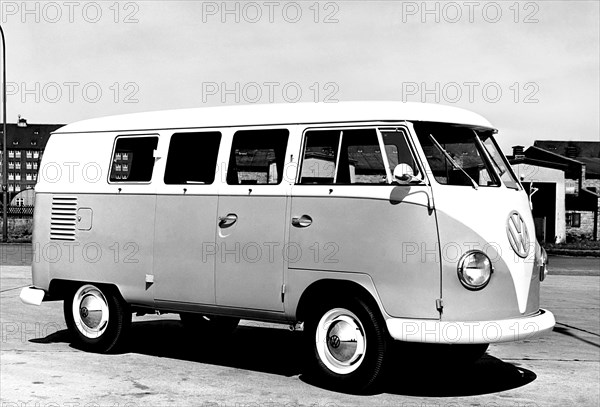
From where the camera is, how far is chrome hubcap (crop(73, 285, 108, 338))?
31.1 feet

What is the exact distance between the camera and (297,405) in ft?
22.9

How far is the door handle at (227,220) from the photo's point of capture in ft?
27.6

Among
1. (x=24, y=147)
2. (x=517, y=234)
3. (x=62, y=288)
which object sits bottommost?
(x=62, y=288)

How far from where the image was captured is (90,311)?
9586mm

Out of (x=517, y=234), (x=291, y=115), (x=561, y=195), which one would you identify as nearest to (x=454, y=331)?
(x=517, y=234)

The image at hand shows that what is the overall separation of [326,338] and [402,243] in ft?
3.73

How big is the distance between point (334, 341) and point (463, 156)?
6.60ft

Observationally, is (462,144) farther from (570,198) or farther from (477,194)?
(570,198)

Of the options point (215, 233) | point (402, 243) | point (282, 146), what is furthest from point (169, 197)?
point (402, 243)

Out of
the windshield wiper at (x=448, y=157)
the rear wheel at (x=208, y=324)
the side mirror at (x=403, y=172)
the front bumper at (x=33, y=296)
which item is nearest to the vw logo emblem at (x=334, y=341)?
the side mirror at (x=403, y=172)

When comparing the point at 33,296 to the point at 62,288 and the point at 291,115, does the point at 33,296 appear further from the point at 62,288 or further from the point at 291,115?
the point at 291,115

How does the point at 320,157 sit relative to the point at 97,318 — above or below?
above

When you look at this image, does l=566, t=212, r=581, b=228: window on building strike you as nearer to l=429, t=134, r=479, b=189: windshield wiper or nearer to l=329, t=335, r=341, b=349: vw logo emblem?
l=429, t=134, r=479, b=189: windshield wiper

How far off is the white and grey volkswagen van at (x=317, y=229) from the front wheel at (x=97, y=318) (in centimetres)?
2
